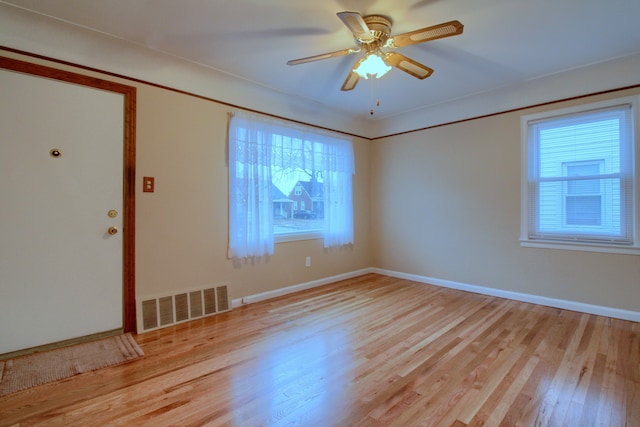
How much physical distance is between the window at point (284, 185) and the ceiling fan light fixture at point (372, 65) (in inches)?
57.2

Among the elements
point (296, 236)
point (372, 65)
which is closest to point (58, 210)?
point (296, 236)

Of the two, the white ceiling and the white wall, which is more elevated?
the white ceiling

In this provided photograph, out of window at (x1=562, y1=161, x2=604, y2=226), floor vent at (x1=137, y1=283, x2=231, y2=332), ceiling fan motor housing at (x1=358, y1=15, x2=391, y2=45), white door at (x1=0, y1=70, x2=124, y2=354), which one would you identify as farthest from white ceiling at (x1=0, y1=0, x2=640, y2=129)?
floor vent at (x1=137, y1=283, x2=231, y2=332)

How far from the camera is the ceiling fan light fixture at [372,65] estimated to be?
2.32 m

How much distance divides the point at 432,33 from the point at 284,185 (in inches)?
89.6

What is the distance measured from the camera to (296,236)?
3.89m

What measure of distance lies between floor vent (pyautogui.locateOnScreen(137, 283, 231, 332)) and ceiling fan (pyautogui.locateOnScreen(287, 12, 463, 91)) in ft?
7.69

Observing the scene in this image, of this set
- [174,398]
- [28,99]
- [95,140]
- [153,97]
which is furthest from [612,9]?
[28,99]

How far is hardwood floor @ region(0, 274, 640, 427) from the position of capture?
1592mm

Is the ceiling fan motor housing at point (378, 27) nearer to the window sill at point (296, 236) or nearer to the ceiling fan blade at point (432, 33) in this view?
the ceiling fan blade at point (432, 33)

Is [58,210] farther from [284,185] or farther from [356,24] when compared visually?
[356,24]

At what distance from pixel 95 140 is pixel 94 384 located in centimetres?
183

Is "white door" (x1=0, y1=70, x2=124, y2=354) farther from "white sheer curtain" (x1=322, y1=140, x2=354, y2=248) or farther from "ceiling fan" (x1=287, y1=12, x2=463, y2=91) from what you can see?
"white sheer curtain" (x1=322, y1=140, x2=354, y2=248)

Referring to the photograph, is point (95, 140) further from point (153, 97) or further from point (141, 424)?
point (141, 424)
